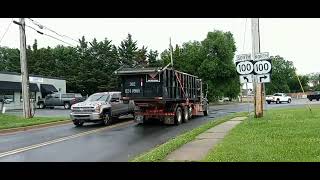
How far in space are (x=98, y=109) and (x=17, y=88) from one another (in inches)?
1285

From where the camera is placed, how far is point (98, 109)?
69.9ft

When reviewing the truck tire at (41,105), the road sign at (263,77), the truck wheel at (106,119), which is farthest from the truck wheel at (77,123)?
the truck tire at (41,105)

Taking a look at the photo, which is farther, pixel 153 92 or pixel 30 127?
pixel 30 127

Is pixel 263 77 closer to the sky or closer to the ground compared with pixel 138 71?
closer to the ground

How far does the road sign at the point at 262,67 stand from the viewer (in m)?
16.9

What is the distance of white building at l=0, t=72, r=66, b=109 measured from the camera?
49.4 m

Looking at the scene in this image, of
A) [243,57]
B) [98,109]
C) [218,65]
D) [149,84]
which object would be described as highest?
[218,65]

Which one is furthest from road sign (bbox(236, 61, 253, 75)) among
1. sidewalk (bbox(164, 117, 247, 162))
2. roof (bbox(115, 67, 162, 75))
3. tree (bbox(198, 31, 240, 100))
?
tree (bbox(198, 31, 240, 100))

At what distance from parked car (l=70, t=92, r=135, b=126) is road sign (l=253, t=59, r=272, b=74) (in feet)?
25.1

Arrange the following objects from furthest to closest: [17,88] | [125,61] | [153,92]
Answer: [125,61] → [17,88] → [153,92]

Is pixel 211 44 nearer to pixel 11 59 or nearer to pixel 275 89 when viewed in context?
pixel 11 59

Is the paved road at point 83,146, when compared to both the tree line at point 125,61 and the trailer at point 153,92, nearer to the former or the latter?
the trailer at point 153,92

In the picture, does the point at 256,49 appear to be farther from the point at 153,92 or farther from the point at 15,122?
the point at 15,122

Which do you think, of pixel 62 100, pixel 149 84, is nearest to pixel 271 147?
pixel 149 84
